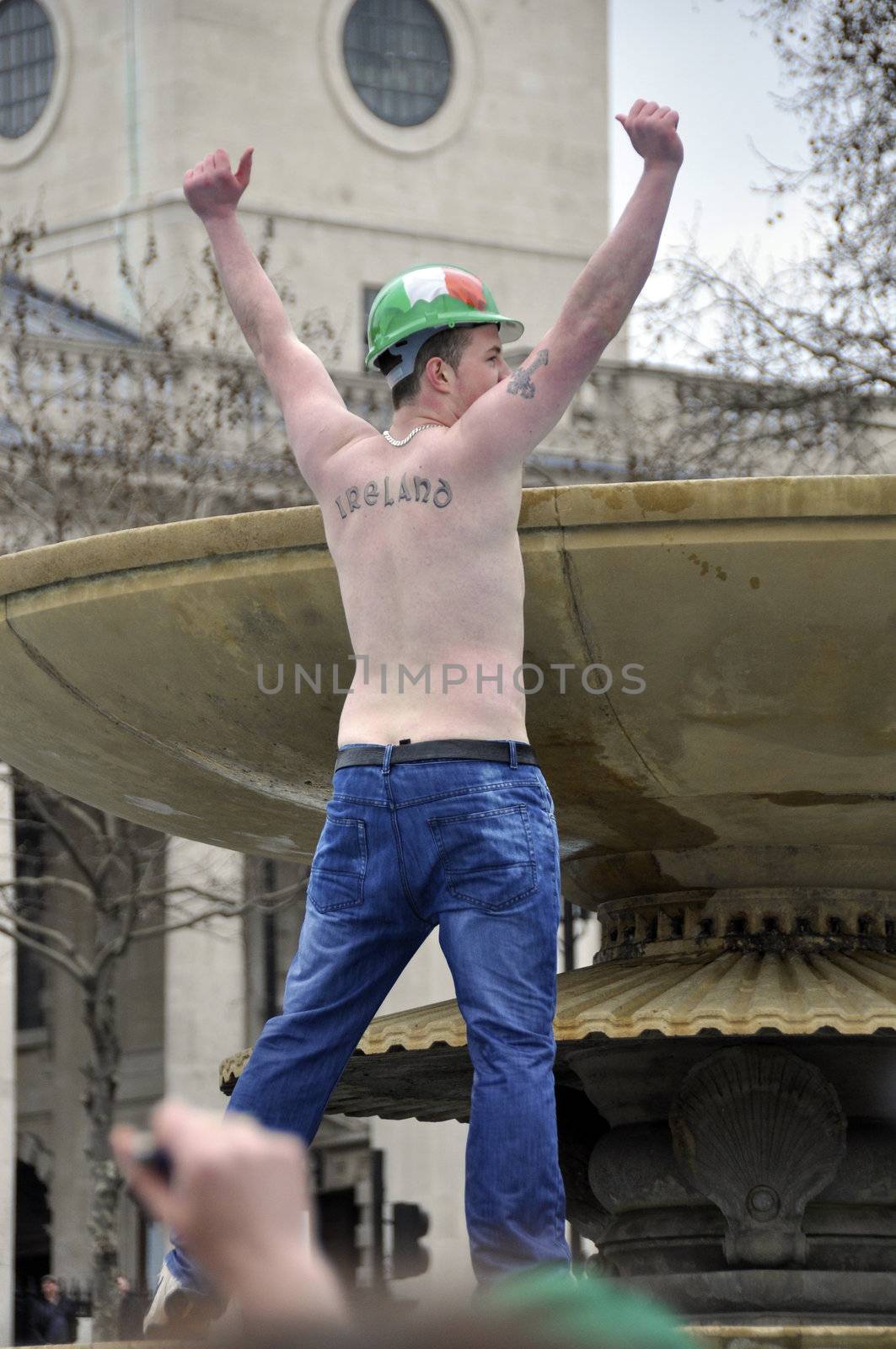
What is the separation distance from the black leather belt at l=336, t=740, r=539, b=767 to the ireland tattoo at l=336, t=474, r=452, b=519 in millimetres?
424

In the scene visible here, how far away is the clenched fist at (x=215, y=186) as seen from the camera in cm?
423

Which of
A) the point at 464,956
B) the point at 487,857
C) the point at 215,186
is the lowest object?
the point at 464,956

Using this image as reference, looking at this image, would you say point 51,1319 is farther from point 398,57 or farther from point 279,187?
point 398,57

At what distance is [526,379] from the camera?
370 centimetres

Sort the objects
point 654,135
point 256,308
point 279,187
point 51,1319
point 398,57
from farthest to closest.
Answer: point 398,57 → point 279,187 → point 51,1319 → point 256,308 → point 654,135

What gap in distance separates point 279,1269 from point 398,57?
108 feet

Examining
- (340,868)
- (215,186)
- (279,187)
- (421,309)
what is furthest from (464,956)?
(279,187)

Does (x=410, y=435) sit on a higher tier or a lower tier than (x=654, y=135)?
lower

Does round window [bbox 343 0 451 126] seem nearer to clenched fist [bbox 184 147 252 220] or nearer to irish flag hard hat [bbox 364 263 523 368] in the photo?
clenched fist [bbox 184 147 252 220]

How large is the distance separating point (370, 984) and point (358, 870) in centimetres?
20

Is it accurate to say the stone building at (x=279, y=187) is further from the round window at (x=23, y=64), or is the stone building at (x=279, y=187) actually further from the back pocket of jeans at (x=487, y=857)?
the back pocket of jeans at (x=487, y=857)

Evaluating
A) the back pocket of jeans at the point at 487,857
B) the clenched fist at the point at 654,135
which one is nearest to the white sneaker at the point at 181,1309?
the back pocket of jeans at the point at 487,857

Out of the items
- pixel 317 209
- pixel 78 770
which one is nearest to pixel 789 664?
pixel 78 770

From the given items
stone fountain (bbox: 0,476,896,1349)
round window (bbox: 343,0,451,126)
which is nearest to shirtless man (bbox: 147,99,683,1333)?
stone fountain (bbox: 0,476,896,1349)
